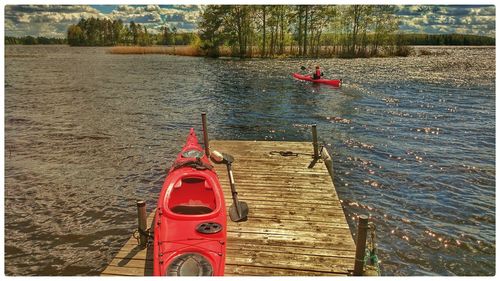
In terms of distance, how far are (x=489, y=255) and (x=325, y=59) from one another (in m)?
45.7

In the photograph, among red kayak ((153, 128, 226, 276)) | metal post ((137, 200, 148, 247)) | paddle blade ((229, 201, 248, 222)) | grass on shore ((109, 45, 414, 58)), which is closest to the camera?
red kayak ((153, 128, 226, 276))

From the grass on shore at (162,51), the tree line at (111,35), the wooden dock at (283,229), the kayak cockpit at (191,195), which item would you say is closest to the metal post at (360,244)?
the wooden dock at (283,229)

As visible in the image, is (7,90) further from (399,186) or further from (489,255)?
(489,255)

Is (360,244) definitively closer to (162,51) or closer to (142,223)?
(142,223)

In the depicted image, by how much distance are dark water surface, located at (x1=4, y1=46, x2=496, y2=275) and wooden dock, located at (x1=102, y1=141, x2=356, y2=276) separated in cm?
144

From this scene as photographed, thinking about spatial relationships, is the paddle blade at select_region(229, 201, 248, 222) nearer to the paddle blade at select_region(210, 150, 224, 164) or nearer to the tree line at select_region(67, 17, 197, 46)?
the paddle blade at select_region(210, 150, 224, 164)

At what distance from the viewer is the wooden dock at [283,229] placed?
6.84 m

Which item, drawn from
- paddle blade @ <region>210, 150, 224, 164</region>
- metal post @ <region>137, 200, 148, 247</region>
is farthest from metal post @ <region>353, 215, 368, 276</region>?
paddle blade @ <region>210, 150, 224, 164</region>

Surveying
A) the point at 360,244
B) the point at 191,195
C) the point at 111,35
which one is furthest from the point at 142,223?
the point at 111,35

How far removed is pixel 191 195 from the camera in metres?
8.70

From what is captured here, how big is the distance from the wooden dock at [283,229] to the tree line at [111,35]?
81.7 meters

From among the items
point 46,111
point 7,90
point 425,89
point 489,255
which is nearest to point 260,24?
point 425,89

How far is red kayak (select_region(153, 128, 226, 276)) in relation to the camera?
20.1ft

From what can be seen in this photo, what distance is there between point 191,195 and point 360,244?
12.9 feet
